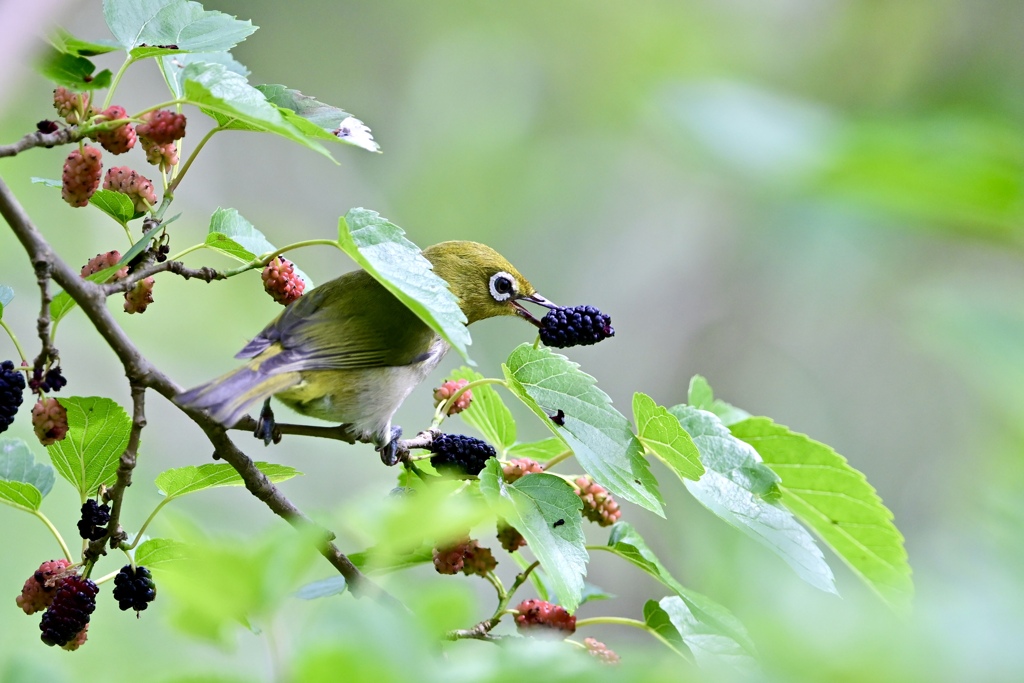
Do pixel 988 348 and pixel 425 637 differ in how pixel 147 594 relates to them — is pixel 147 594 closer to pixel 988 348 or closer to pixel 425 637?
pixel 425 637

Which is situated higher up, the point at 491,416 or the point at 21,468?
the point at 491,416

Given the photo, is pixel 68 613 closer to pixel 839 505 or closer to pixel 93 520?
pixel 93 520

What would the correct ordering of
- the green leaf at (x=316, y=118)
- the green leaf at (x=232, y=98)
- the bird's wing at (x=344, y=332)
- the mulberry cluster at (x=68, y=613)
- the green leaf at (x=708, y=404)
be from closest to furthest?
the green leaf at (x=232, y=98), the green leaf at (x=316, y=118), the mulberry cluster at (x=68, y=613), the green leaf at (x=708, y=404), the bird's wing at (x=344, y=332)

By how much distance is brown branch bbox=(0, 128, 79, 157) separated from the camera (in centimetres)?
184

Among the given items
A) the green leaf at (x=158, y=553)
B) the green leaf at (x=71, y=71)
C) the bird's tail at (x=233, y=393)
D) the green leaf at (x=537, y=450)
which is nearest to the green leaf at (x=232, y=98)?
the green leaf at (x=71, y=71)

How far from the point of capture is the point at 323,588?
2.72m

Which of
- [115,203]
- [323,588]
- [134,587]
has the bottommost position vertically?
[134,587]

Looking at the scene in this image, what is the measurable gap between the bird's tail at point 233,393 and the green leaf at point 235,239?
0.32 meters

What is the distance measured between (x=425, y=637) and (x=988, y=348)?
0.59 meters

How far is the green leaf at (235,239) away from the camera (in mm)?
2398

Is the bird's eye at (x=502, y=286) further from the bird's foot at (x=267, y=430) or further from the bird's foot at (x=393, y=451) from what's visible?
the bird's foot at (x=267, y=430)

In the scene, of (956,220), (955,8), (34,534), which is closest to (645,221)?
(955,8)

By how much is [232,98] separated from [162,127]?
0.38 meters

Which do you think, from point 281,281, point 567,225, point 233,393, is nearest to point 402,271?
point 233,393
